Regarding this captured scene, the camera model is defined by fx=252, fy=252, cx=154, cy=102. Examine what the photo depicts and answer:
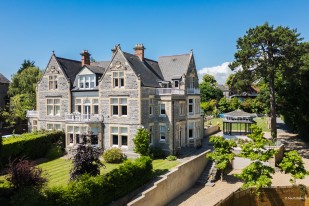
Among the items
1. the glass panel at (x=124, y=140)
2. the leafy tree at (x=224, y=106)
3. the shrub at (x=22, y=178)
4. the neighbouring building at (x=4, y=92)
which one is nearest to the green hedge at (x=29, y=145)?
the glass panel at (x=124, y=140)

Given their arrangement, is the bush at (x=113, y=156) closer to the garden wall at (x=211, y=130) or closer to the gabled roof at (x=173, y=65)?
the gabled roof at (x=173, y=65)

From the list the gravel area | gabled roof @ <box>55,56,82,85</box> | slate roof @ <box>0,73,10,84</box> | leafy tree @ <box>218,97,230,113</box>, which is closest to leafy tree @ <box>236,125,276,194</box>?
the gravel area

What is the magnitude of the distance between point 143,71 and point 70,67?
36.1 ft

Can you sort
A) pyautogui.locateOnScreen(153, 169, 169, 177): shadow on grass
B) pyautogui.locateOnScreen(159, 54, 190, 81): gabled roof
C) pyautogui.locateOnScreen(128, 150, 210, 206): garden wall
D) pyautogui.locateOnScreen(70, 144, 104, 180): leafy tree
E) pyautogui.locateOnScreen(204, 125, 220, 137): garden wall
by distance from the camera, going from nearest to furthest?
pyautogui.locateOnScreen(70, 144, 104, 180): leafy tree
pyautogui.locateOnScreen(128, 150, 210, 206): garden wall
pyautogui.locateOnScreen(153, 169, 169, 177): shadow on grass
pyautogui.locateOnScreen(159, 54, 190, 81): gabled roof
pyautogui.locateOnScreen(204, 125, 220, 137): garden wall

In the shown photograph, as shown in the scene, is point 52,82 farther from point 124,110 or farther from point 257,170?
point 257,170

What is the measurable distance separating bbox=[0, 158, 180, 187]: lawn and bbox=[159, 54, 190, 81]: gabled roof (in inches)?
496

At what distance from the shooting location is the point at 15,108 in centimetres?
4984

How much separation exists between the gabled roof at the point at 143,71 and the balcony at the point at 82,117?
→ 693cm

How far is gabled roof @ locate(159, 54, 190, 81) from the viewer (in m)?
35.1

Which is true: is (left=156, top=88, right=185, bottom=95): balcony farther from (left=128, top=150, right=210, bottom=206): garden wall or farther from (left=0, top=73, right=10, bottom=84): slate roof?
(left=0, top=73, right=10, bottom=84): slate roof

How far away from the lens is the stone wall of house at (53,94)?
110 ft

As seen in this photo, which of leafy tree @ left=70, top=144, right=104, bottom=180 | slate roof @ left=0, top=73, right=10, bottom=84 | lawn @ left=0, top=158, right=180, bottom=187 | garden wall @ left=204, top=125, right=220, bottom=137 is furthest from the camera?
slate roof @ left=0, top=73, right=10, bottom=84

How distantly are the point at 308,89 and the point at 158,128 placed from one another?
71.4 ft

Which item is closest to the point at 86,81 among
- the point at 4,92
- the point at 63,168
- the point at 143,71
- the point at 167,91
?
the point at 143,71
